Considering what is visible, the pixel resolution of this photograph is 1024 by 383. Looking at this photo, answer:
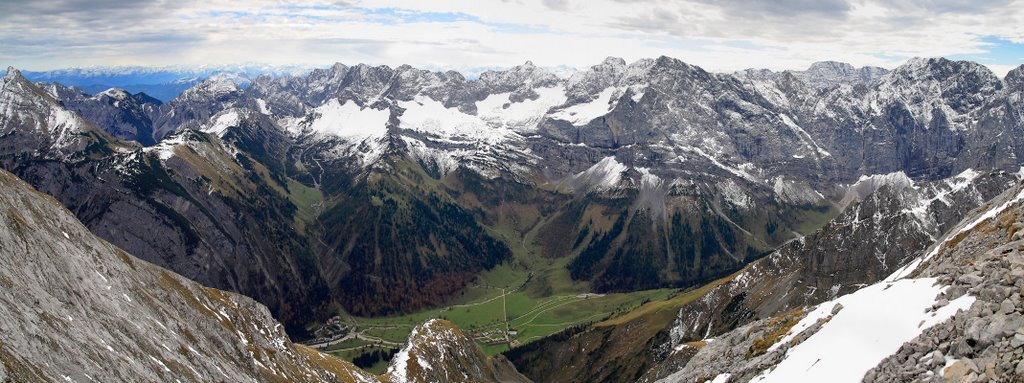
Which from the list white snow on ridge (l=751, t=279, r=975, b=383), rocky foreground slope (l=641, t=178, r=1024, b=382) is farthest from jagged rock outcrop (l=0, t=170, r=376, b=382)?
rocky foreground slope (l=641, t=178, r=1024, b=382)

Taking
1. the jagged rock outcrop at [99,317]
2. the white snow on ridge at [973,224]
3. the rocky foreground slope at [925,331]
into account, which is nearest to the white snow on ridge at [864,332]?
the rocky foreground slope at [925,331]

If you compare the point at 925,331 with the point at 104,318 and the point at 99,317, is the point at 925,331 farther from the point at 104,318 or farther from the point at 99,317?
the point at 104,318

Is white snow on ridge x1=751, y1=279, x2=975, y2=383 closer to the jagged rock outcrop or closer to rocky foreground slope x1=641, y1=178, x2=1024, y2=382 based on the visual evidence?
rocky foreground slope x1=641, y1=178, x2=1024, y2=382

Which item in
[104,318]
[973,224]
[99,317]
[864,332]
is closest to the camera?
[864,332]

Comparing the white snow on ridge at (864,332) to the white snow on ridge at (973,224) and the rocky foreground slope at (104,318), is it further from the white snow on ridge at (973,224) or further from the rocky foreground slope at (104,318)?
the rocky foreground slope at (104,318)

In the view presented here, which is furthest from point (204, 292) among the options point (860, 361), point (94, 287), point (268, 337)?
point (860, 361)

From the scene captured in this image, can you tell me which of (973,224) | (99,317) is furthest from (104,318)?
(973,224)
